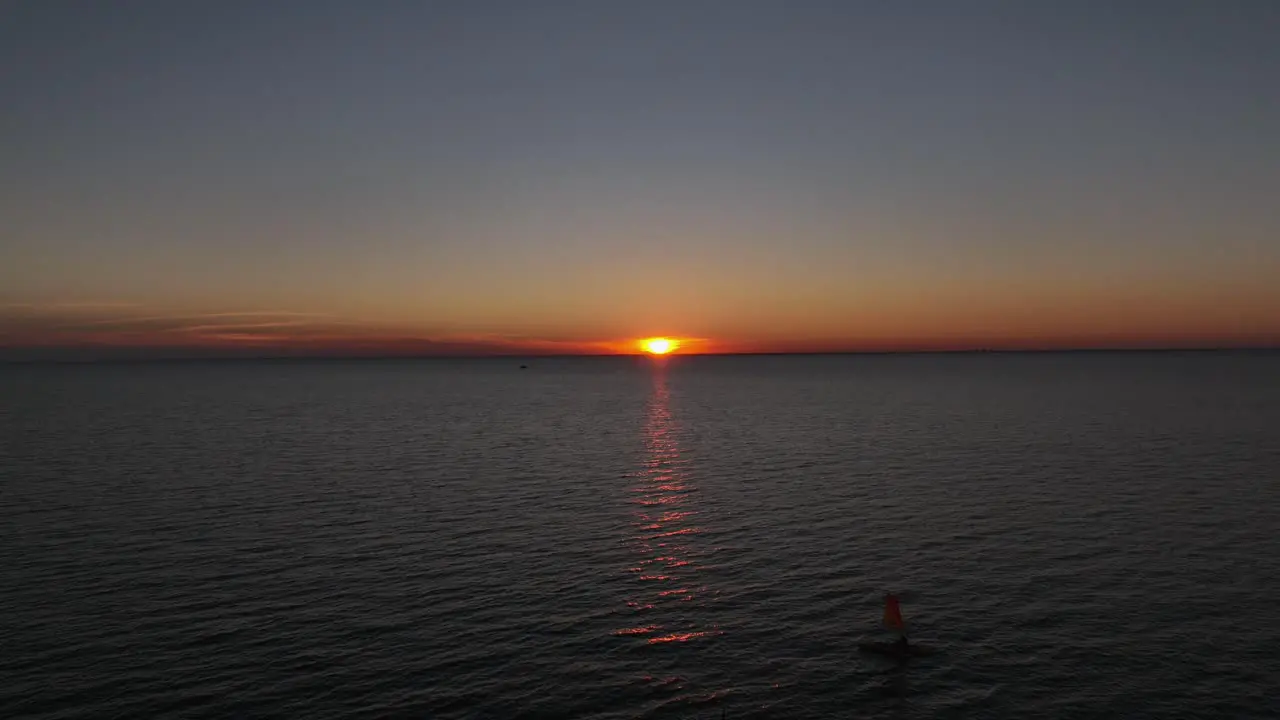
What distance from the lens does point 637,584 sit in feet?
152

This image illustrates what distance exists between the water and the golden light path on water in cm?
32

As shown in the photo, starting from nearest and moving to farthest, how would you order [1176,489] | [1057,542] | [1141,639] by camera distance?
1. [1141,639]
2. [1057,542]
3. [1176,489]

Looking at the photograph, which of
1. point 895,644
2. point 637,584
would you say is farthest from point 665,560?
point 895,644

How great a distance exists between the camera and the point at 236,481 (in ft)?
262

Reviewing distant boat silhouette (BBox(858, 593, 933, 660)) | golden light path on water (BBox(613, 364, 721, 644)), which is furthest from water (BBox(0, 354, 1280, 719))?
distant boat silhouette (BBox(858, 593, 933, 660))

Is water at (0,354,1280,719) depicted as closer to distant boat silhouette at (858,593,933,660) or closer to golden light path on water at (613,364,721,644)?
golden light path on water at (613,364,721,644)

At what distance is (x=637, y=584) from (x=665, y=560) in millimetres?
5335

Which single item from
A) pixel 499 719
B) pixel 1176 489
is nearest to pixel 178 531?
pixel 499 719

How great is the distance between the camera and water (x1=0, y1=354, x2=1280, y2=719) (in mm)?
32125

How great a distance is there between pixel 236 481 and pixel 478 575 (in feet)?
146

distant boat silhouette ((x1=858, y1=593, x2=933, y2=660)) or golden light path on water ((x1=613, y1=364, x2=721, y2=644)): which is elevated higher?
distant boat silhouette ((x1=858, y1=593, x2=933, y2=660))

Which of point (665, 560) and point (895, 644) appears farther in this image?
point (665, 560)

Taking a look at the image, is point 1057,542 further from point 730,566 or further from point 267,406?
point 267,406

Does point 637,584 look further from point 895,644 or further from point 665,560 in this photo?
point 895,644
